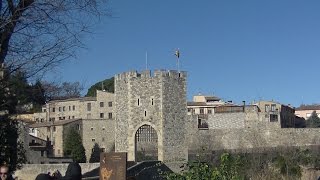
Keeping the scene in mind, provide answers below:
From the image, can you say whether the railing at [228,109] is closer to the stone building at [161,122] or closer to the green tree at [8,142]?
the stone building at [161,122]

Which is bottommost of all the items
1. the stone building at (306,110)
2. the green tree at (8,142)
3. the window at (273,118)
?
the green tree at (8,142)

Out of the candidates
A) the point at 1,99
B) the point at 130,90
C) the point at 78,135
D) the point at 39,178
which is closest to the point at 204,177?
the point at 39,178

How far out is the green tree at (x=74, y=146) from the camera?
5712 cm

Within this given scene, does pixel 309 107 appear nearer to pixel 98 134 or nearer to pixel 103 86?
pixel 103 86

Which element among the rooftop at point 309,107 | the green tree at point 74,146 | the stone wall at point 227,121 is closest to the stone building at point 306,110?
the rooftop at point 309,107

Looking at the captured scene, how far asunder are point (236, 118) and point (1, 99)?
185ft

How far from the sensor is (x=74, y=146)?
192 feet

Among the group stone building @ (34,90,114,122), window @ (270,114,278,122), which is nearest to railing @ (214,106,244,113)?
window @ (270,114,278,122)

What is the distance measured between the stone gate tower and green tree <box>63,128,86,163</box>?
→ 56.9ft

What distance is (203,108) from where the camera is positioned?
78000 mm

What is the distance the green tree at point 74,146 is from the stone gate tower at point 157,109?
17328mm

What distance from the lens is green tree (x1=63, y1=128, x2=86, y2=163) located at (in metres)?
57.1

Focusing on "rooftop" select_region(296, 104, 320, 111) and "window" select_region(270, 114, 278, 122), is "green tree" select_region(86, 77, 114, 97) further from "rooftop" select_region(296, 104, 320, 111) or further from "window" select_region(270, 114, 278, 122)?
"rooftop" select_region(296, 104, 320, 111)

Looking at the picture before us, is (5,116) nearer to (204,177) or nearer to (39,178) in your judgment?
(39,178)
